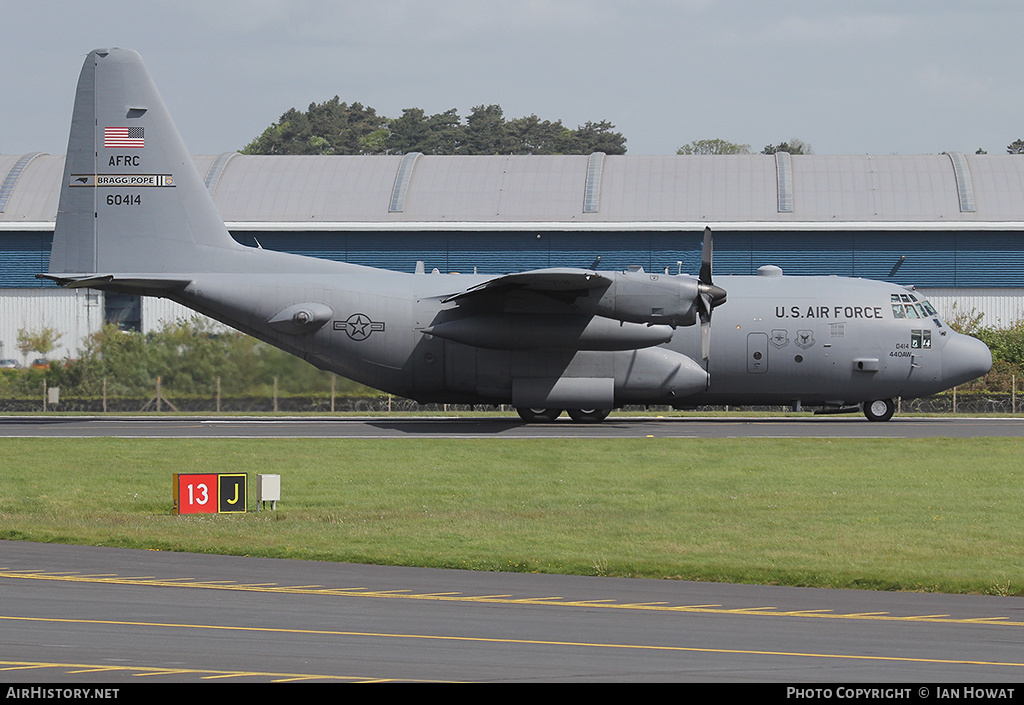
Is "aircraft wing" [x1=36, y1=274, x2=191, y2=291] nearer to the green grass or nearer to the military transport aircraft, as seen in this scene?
the military transport aircraft

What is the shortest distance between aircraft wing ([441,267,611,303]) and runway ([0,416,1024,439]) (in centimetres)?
414

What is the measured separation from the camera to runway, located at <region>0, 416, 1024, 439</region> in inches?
1309

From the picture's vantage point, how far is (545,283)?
32.9 meters

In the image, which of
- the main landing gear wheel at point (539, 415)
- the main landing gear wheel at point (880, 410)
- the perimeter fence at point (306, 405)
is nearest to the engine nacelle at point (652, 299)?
the main landing gear wheel at point (539, 415)

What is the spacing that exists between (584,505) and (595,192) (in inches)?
1698

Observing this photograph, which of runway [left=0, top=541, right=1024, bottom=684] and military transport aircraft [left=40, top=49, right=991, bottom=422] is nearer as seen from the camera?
runway [left=0, top=541, right=1024, bottom=684]

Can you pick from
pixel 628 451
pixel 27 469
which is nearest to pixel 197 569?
pixel 27 469

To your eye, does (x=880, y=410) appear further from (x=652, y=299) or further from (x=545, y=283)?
(x=545, y=283)

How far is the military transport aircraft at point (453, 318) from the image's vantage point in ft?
114

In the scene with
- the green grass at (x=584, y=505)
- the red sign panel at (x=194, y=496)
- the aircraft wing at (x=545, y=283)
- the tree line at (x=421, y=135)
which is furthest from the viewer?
the tree line at (x=421, y=135)

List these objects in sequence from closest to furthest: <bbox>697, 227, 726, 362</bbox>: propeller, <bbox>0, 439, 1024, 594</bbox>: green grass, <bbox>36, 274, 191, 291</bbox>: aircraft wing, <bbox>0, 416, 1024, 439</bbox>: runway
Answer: <bbox>0, 439, 1024, 594</bbox>: green grass
<bbox>697, 227, 726, 362</bbox>: propeller
<bbox>0, 416, 1024, 439</bbox>: runway
<bbox>36, 274, 191, 291</bbox>: aircraft wing

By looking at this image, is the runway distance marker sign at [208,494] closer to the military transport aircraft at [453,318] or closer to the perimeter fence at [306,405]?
the military transport aircraft at [453,318]

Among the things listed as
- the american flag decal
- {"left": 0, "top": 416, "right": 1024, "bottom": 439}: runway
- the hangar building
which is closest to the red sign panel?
{"left": 0, "top": 416, "right": 1024, "bottom": 439}: runway

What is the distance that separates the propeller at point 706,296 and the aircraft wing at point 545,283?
2747mm
